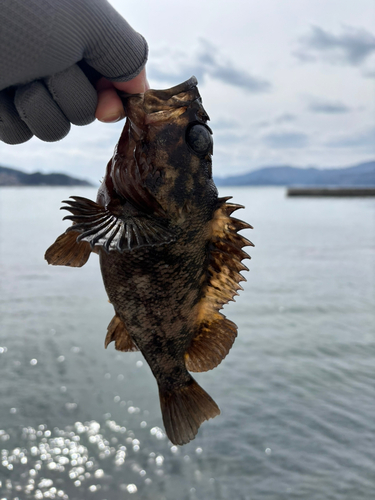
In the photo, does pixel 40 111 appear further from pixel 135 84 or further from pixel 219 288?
pixel 219 288

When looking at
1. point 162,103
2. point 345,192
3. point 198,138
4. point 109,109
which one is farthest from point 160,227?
point 345,192

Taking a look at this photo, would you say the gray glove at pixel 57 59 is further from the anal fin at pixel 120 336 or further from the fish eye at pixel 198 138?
the anal fin at pixel 120 336

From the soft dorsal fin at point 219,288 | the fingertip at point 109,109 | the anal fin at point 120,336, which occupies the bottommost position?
the anal fin at point 120,336

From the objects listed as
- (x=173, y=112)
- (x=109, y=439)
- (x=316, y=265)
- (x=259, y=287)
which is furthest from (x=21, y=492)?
(x=316, y=265)

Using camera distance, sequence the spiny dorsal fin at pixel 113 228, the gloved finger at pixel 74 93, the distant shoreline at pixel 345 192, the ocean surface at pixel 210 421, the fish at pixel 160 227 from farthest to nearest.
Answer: the distant shoreline at pixel 345 192 → the ocean surface at pixel 210 421 → the gloved finger at pixel 74 93 → the fish at pixel 160 227 → the spiny dorsal fin at pixel 113 228

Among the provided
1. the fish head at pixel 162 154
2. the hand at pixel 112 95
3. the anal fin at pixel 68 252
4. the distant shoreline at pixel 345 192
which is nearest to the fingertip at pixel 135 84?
the hand at pixel 112 95
